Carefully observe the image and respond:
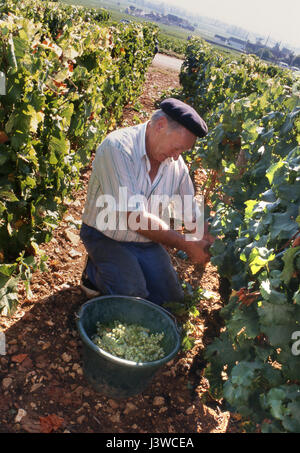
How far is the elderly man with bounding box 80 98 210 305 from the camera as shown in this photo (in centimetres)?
295

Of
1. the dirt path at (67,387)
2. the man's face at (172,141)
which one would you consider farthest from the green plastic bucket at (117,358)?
the man's face at (172,141)

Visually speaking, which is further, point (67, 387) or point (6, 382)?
point (67, 387)

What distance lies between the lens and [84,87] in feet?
13.8

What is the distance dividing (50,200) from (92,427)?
1644mm

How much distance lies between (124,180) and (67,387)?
1.46 meters

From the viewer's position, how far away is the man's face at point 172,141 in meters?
2.93

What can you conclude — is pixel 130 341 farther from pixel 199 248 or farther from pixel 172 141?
pixel 172 141

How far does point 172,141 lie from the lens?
9.75 ft

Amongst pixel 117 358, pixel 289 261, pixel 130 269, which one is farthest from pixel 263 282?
pixel 130 269

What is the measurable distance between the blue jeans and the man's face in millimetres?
796

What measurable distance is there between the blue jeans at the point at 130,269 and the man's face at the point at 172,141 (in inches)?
31.3

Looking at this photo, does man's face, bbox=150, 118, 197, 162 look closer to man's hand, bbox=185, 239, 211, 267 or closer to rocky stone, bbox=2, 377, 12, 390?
man's hand, bbox=185, 239, 211, 267

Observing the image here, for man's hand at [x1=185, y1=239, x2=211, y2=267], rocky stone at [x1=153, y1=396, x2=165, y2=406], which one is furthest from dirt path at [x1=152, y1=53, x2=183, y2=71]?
rocky stone at [x1=153, y1=396, x2=165, y2=406]

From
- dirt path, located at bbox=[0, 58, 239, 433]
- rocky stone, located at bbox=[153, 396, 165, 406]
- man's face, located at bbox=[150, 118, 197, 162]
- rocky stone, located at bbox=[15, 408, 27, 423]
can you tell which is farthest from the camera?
man's face, located at bbox=[150, 118, 197, 162]
